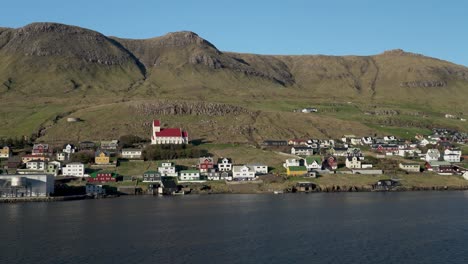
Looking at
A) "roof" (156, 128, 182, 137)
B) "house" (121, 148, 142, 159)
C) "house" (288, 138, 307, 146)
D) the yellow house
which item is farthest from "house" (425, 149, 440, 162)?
the yellow house

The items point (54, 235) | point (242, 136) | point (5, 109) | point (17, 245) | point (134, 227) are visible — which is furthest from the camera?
point (5, 109)

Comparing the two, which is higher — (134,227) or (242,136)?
(242,136)

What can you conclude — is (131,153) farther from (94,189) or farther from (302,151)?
(302,151)

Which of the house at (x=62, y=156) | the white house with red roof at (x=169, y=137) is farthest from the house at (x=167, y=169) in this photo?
the white house with red roof at (x=169, y=137)

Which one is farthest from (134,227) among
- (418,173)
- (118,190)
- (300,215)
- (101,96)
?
(101,96)

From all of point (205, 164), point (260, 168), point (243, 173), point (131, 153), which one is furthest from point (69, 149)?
point (260, 168)

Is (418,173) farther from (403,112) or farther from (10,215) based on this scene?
(403,112)
